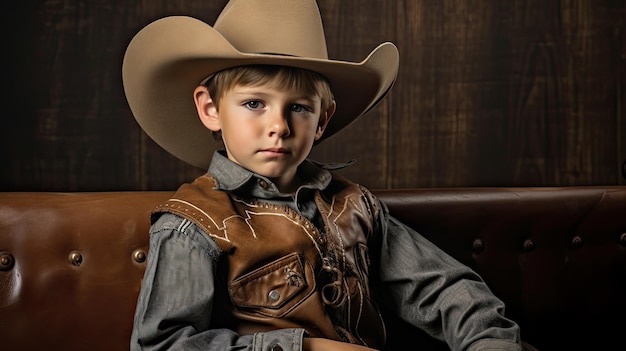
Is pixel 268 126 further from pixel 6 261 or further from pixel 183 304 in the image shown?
pixel 6 261

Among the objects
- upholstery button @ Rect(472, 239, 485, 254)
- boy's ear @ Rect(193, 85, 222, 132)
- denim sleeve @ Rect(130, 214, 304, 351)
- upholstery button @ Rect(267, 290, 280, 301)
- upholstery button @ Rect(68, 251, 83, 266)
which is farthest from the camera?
upholstery button @ Rect(472, 239, 485, 254)

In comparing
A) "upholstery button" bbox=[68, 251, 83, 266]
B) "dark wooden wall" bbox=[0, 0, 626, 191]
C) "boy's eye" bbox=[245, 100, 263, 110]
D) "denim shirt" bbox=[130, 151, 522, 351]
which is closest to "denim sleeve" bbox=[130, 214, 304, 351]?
"denim shirt" bbox=[130, 151, 522, 351]

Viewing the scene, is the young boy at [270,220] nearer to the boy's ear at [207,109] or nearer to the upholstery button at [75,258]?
the boy's ear at [207,109]

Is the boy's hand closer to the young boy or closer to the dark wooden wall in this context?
the young boy

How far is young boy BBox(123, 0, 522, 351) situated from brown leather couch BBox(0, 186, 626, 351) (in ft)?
0.60

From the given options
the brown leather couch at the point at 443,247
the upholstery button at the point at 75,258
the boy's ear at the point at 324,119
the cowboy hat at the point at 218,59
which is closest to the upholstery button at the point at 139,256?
the brown leather couch at the point at 443,247

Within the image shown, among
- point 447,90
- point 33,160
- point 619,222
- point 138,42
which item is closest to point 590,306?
point 619,222

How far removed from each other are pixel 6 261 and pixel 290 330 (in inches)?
24.3

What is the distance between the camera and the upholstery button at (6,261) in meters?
1.52

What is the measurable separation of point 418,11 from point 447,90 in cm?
21

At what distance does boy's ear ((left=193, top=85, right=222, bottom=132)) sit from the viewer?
1440 millimetres

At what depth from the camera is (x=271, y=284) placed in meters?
1.32

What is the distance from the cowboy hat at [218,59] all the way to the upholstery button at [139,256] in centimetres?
21

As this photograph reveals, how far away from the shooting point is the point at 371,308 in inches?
57.6
